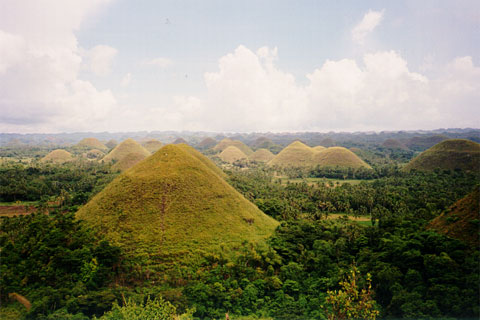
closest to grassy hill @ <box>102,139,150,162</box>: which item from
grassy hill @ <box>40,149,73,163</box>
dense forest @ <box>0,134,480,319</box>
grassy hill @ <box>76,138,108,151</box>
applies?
grassy hill @ <box>40,149,73,163</box>

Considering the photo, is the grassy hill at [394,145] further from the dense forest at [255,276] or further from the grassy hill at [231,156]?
the dense forest at [255,276]

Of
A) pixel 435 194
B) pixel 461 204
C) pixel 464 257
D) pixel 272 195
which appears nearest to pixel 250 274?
pixel 464 257

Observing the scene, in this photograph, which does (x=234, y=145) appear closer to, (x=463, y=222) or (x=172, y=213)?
(x=172, y=213)

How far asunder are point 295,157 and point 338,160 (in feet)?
53.2

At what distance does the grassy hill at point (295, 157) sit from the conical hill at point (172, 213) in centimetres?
5834

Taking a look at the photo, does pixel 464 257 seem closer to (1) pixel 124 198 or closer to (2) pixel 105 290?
(2) pixel 105 290

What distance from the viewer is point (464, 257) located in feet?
46.8

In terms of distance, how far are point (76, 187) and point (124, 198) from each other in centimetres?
2578

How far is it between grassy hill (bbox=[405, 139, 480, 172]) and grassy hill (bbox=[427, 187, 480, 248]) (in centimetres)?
4234

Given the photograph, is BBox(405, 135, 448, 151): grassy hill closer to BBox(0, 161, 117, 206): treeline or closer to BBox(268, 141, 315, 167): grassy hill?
BBox(268, 141, 315, 167): grassy hill

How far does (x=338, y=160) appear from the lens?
76.4 metres

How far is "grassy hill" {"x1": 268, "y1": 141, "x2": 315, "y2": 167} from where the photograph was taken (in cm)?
8432

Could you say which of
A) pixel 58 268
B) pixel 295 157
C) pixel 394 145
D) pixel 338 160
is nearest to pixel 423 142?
pixel 394 145

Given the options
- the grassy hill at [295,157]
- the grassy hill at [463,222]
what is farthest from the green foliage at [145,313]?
the grassy hill at [295,157]
